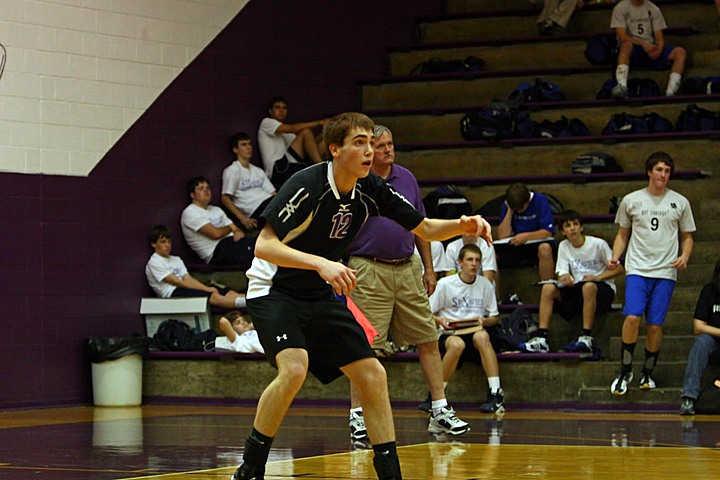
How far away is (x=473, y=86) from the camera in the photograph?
1574 cm

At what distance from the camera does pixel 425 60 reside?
1650 cm

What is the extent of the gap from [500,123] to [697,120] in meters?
2.12

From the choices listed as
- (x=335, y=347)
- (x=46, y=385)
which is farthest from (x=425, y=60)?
(x=335, y=347)

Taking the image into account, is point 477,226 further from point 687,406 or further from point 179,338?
point 179,338

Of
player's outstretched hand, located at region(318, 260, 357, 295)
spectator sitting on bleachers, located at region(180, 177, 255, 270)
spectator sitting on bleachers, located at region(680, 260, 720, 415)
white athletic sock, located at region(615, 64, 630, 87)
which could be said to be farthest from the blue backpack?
player's outstretched hand, located at region(318, 260, 357, 295)

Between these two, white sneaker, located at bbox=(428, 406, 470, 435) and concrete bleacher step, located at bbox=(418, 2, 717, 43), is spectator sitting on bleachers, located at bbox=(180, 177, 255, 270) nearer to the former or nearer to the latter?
concrete bleacher step, located at bbox=(418, 2, 717, 43)

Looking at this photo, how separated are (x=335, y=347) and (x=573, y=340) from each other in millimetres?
6400

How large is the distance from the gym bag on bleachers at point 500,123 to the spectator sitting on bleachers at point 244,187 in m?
2.42

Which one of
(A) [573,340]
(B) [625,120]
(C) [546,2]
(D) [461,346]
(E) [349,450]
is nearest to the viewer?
(E) [349,450]

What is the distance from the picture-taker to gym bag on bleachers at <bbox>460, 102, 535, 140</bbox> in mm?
14180

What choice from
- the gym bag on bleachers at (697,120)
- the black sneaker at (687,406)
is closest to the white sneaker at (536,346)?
the black sneaker at (687,406)

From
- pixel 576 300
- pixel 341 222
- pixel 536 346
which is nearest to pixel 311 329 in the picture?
pixel 341 222

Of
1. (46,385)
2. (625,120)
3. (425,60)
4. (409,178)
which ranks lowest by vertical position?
(46,385)

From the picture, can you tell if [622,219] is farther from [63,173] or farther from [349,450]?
[63,173]
